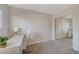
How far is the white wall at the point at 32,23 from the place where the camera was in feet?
5.60

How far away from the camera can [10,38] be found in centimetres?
169

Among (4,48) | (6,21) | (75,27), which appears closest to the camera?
(4,48)

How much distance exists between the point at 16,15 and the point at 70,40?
2475mm

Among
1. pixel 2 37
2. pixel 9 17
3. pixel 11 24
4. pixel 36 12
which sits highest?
pixel 36 12

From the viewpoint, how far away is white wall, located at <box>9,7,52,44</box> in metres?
1.71

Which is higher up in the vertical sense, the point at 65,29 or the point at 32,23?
the point at 32,23

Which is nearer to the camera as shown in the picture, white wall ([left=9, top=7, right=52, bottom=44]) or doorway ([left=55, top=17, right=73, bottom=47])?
white wall ([left=9, top=7, right=52, bottom=44])

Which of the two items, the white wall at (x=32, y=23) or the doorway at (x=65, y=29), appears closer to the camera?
the white wall at (x=32, y=23)

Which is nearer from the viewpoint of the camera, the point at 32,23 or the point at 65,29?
the point at 32,23

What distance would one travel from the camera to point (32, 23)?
6.21 feet
